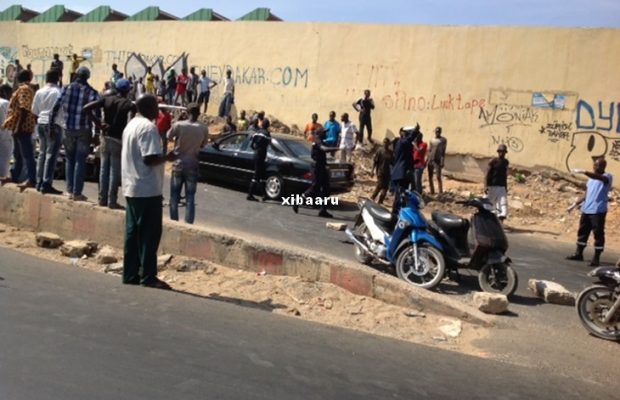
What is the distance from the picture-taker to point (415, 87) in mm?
20125

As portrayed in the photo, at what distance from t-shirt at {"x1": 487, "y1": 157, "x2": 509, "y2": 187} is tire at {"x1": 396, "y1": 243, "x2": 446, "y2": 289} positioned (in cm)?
553

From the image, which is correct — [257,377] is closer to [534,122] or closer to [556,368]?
[556,368]

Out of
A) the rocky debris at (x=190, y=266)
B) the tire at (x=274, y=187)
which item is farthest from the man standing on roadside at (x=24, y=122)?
the tire at (x=274, y=187)

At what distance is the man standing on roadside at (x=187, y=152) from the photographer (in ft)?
30.0

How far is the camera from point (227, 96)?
77.8 feet

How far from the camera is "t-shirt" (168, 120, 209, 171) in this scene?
360 inches

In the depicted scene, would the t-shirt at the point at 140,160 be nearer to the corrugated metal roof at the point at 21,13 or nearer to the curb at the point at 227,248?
the curb at the point at 227,248

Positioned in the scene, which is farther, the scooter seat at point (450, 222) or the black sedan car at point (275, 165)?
the black sedan car at point (275, 165)

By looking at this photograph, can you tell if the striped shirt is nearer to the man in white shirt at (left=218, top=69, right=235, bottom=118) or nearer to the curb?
the curb

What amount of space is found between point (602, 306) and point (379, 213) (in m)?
3.07

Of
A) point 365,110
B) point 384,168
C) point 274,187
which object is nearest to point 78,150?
point 274,187

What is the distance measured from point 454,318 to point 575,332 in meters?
1.26

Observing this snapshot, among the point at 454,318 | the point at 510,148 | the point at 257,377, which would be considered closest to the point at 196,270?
the point at 454,318

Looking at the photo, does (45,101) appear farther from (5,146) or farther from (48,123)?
(5,146)
